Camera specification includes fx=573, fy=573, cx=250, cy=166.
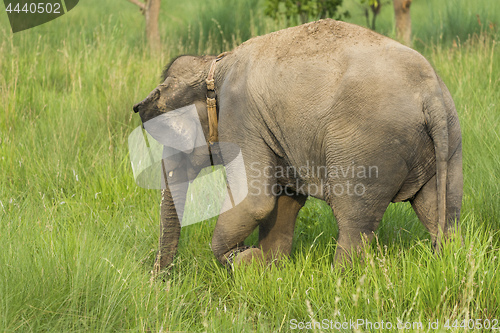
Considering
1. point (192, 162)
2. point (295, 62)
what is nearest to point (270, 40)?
point (295, 62)

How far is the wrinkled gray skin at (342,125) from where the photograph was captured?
9.77 ft

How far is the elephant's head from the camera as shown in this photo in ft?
12.7

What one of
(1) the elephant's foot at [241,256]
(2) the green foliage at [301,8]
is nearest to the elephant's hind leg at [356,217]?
(1) the elephant's foot at [241,256]

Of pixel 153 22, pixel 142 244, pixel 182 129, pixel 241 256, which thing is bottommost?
pixel 142 244

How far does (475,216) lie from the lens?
402 centimetres

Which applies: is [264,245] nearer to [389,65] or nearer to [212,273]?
[212,273]

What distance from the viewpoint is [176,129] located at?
386cm

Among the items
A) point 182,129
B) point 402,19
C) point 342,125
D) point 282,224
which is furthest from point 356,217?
point 402,19

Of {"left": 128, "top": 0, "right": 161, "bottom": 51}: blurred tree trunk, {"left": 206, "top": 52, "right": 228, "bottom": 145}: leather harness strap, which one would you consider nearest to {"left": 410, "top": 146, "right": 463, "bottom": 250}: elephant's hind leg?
{"left": 206, "top": 52, "right": 228, "bottom": 145}: leather harness strap

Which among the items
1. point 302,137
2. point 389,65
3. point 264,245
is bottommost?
point 264,245

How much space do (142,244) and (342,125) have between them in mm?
1847

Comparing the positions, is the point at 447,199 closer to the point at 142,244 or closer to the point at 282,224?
the point at 282,224

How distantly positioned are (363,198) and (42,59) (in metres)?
5.84

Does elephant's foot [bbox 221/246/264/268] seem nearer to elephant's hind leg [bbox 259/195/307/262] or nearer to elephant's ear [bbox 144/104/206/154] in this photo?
elephant's hind leg [bbox 259/195/307/262]
